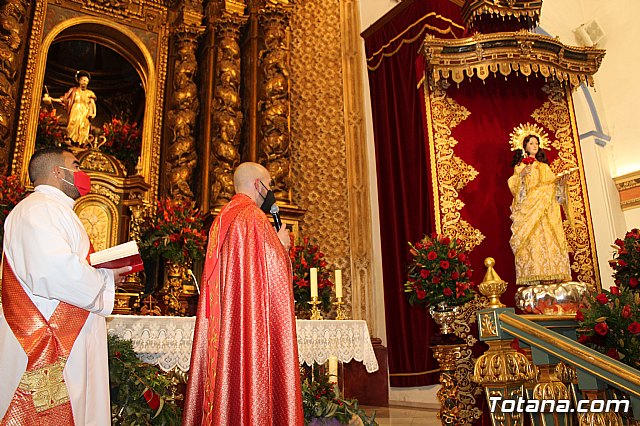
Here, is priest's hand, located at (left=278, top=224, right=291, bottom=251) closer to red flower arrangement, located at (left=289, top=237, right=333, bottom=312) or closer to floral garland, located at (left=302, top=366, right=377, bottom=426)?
floral garland, located at (left=302, top=366, right=377, bottom=426)

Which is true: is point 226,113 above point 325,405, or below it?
above

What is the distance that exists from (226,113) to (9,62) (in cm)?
242

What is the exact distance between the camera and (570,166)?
21.7ft

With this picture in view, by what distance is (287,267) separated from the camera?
2.96m

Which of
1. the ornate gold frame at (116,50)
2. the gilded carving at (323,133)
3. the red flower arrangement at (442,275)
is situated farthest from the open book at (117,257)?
the gilded carving at (323,133)

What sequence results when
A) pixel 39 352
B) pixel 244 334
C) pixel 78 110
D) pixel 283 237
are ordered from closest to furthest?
pixel 39 352, pixel 244 334, pixel 283 237, pixel 78 110

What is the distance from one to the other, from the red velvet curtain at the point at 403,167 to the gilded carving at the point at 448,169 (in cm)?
16

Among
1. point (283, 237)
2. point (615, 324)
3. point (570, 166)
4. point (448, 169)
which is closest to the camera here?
point (283, 237)

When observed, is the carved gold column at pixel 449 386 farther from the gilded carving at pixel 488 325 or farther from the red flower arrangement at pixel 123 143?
the red flower arrangement at pixel 123 143

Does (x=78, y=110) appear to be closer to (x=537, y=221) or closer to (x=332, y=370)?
(x=332, y=370)

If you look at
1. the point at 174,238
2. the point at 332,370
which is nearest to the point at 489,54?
the point at 174,238

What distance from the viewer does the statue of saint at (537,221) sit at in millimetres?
5566

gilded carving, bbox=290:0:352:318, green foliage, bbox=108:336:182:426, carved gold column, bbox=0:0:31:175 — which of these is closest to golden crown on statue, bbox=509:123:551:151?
gilded carving, bbox=290:0:352:318

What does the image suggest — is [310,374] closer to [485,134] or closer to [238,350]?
[238,350]
